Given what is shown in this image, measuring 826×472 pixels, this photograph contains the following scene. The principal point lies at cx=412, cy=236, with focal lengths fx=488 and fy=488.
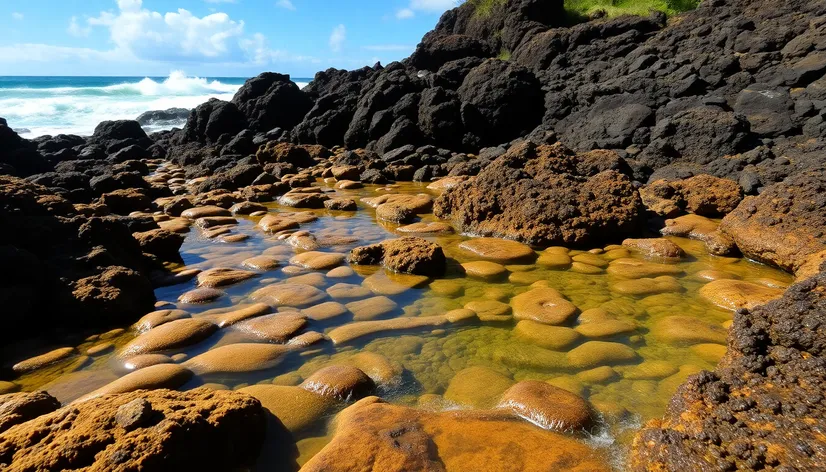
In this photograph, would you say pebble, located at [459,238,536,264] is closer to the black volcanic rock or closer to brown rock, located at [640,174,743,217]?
brown rock, located at [640,174,743,217]

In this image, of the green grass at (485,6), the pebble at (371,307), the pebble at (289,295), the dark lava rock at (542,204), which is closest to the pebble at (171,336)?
the pebble at (289,295)

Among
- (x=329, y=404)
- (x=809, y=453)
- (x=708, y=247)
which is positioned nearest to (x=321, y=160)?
(x=708, y=247)

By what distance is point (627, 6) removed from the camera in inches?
990

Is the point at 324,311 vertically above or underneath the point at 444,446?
underneath

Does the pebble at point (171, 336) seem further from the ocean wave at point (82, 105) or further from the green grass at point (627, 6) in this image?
the ocean wave at point (82, 105)

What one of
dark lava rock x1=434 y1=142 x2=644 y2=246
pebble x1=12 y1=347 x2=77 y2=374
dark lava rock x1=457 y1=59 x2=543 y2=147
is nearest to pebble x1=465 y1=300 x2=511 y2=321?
dark lava rock x1=434 y1=142 x2=644 y2=246

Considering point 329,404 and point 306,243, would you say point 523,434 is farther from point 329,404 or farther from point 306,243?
point 306,243

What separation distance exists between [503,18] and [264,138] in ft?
47.8

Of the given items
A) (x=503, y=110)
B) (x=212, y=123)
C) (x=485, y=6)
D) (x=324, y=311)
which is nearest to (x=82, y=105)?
(x=212, y=123)

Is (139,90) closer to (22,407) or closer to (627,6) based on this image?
(627,6)

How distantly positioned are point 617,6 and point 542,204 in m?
23.6

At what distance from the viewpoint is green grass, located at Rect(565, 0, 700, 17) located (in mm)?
23828

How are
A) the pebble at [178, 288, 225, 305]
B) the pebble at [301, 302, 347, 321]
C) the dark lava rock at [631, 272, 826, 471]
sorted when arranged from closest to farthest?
1. the dark lava rock at [631, 272, 826, 471]
2. the pebble at [301, 302, 347, 321]
3. the pebble at [178, 288, 225, 305]

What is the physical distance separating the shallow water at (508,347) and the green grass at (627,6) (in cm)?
2232
